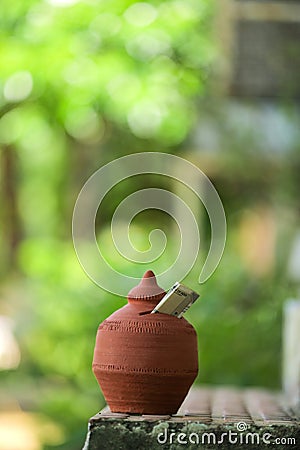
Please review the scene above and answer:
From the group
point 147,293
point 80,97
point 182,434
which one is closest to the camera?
point 182,434

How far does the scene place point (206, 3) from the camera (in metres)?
7.52

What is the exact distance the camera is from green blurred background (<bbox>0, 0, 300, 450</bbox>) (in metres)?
5.30

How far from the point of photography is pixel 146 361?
1994 millimetres

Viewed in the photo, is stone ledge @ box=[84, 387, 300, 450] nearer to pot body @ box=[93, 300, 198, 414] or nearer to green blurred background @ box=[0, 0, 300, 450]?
pot body @ box=[93, 300, 198, 414]

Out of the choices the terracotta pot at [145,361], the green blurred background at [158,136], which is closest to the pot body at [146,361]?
the terracotta pot at [145,361]

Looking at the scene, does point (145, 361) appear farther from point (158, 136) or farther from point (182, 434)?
point (158, 136)

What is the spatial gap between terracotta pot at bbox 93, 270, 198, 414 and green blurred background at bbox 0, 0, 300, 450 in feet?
8.65

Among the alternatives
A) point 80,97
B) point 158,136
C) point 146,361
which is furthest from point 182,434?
point 158,136

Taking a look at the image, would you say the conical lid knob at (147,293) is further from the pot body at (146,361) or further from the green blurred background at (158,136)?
the green blurred background at (158,136)

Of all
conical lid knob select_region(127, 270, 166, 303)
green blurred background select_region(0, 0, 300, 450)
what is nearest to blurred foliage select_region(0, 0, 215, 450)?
green blurred background select_region(0, 0, 300, 450)

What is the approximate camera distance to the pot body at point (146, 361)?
2.00 metres

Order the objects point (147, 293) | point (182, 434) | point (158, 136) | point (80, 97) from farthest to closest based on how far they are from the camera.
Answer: point (158, 136)
point (80, 97)
point (147, 293)
point (182, 434)

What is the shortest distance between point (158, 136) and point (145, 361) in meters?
6.40

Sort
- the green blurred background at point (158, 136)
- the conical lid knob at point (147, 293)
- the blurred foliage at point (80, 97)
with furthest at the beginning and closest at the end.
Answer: the blurred foliage at point (80, 97), the green blurred background at point (158, 136), the conical lid knob at point (147, 293)
